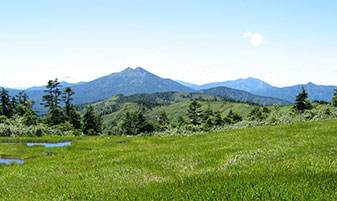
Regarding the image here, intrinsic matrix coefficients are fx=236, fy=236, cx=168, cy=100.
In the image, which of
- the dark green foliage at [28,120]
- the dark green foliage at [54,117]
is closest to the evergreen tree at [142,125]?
the dark green foliage at [54,117]

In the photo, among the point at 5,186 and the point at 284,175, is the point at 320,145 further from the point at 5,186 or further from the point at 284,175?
the point at 5,186

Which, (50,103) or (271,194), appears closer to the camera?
(271,194)

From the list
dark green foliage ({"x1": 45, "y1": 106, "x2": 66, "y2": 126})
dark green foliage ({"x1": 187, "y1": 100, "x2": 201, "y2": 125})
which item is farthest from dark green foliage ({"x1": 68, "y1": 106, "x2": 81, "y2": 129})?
dark green foliage ({"x1": 187, "y1": 100, "x2": 201, "y2": 125})

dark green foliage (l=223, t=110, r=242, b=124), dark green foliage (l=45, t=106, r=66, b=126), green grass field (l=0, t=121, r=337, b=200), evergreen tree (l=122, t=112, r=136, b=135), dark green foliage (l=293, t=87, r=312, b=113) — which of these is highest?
dark green foliage (l=293, t=87, r=312, b=113)

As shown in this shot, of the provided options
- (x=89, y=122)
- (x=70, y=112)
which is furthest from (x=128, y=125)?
(x=70, y=112)

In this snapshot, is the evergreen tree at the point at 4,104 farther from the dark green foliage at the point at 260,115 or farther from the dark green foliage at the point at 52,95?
the dark green foliage at the point at 260,115

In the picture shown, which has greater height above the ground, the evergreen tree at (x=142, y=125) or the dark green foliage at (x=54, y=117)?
the dark green foliage at (x=54, y=117)

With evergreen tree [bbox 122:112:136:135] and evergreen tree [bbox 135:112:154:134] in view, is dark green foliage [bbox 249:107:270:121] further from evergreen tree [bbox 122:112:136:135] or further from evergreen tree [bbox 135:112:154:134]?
evergreen tree [bbox 122:112:136:135]

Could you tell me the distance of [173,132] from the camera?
39062mm

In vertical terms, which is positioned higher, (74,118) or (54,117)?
(54,117)

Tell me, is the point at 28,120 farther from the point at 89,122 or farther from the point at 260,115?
the point at 260,115

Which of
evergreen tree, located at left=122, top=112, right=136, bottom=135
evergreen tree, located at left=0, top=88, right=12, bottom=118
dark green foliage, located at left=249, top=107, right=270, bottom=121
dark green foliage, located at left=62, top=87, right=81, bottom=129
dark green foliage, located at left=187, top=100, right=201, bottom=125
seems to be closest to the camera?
dark green foliage, located at left=249, top=107, right=270, bottom=121

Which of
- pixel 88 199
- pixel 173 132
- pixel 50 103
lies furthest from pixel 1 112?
pixel 88 199

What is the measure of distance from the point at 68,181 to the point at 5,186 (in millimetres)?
2803
